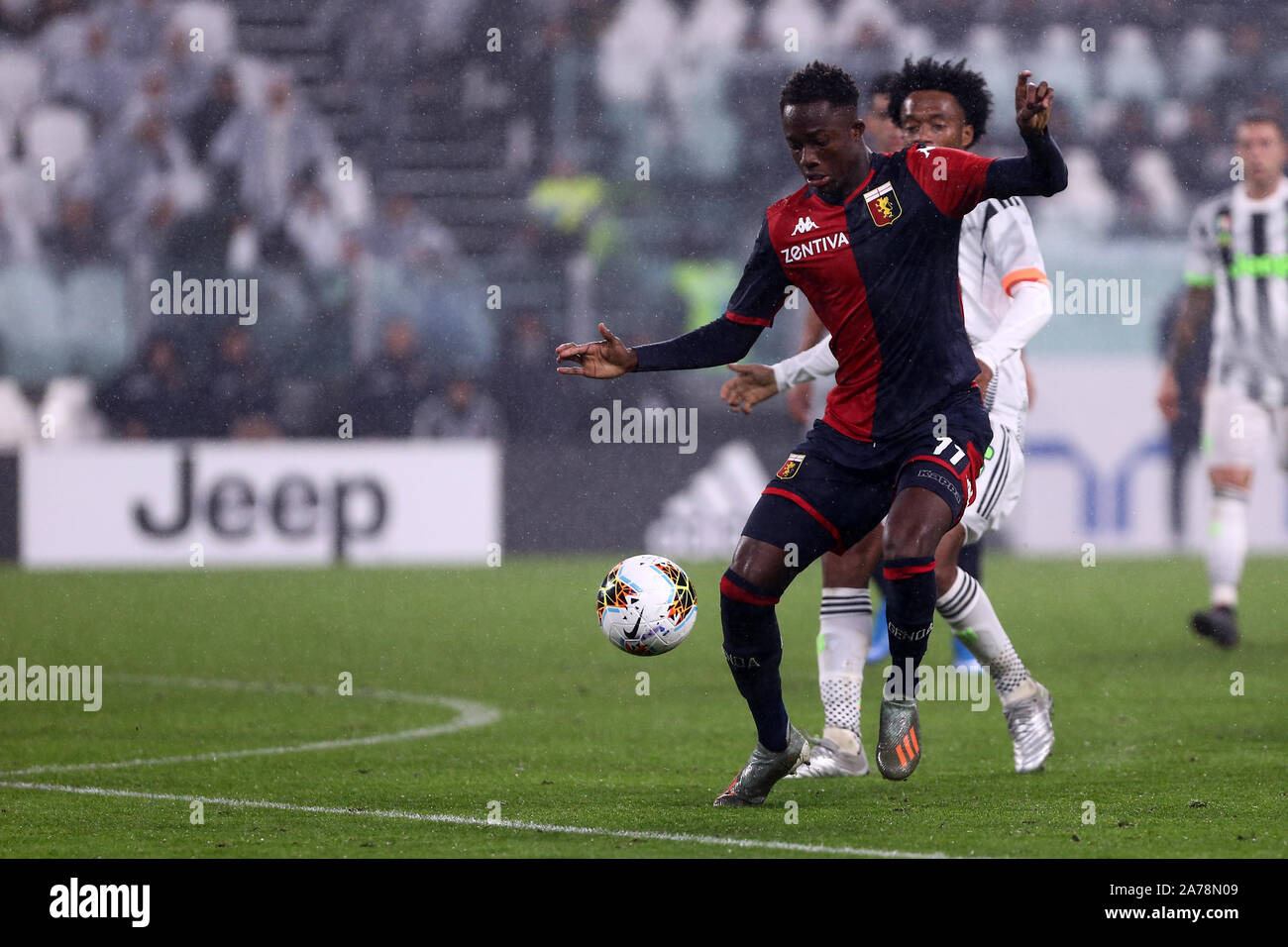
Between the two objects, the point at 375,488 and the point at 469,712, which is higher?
the point at 375,488

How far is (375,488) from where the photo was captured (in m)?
14.2

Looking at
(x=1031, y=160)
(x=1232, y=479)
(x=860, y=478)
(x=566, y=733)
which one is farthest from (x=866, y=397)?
(x=1232, y=479)

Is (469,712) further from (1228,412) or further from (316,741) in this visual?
(1228,412)

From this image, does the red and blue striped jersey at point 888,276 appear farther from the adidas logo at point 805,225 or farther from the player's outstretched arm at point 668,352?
the player's outstretched arm at point 668,352

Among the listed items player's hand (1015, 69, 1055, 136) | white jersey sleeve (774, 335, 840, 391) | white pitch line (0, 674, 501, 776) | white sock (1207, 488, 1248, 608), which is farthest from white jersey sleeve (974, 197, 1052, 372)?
white sock (1207, 488, 1248, 608)

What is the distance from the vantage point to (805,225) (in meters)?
5.15

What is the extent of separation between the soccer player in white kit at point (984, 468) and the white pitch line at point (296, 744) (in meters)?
1.59

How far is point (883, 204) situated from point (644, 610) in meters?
1.36

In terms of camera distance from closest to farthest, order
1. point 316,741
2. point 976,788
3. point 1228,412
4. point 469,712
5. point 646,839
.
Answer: point 646,839, point 976,788, point 316,741, point 469,712, point 1228,412

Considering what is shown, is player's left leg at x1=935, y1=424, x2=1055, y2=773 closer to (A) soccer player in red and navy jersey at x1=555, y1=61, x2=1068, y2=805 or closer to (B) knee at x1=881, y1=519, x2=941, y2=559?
(A) soccer player in red and navy jersey at x1=555, y1=61, x2=1068, y2=805

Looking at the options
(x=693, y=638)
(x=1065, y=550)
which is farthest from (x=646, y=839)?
(x=1065, y=550)

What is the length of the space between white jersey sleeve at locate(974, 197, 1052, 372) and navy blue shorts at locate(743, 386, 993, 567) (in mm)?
667

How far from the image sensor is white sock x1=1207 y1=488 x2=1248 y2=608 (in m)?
9.36

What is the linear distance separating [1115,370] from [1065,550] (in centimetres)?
157
